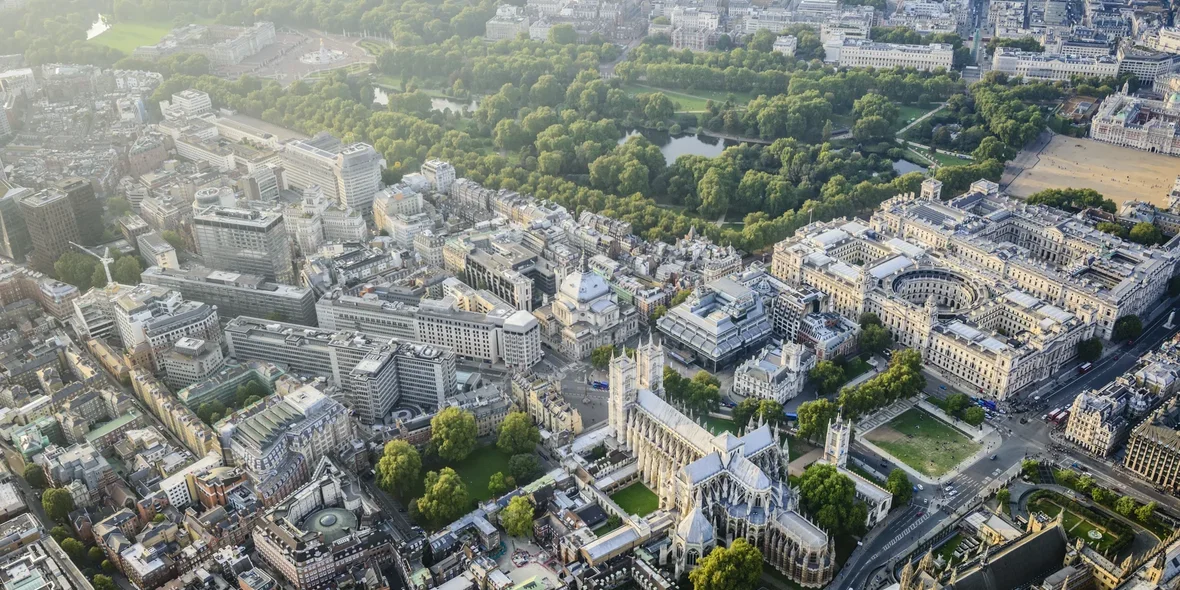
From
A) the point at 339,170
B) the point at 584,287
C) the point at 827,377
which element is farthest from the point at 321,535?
the point at 339,170

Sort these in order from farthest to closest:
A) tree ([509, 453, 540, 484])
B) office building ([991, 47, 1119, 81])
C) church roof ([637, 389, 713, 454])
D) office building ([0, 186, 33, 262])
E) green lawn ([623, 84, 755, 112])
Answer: green lawn ([623, 84, 755, 112]), office building ([991, 47, 1119, 81]), office building ([0, 186, 33, 262]), tree ([509, 453, 540, 484]), church roof ([637, 389, 713, 454])

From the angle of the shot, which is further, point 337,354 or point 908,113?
point 908,113

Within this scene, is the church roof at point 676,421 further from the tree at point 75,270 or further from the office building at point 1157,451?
the tree at point 75,270

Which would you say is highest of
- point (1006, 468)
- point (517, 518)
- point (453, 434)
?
point (453, 434)

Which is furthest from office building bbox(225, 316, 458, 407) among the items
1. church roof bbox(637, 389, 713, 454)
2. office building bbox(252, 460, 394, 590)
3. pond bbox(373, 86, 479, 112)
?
pond bbox(373, 86, 479, 112)

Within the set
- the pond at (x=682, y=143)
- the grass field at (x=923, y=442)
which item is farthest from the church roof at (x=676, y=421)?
the pond at (x=682, y=143)

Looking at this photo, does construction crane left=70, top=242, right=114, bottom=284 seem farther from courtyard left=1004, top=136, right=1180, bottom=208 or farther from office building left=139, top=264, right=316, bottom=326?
courtyard left=1004, top=136, right=1180, bottom=208

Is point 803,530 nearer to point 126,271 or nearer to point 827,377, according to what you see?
point 827,377
